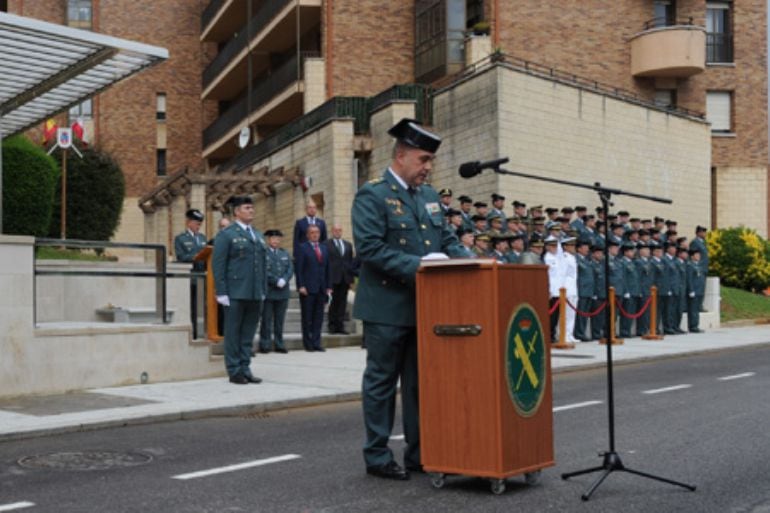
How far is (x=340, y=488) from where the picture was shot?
6.93 meters

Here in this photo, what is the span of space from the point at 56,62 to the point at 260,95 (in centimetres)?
3415

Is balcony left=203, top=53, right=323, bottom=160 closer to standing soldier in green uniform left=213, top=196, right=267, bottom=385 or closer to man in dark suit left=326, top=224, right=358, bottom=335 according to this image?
man in dark suit left=326, top=224, right=358, bottom=335

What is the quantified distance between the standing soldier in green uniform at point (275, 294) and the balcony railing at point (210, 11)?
3611 centimetres

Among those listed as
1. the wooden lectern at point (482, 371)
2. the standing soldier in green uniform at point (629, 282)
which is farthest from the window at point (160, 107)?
the wooden lectern at point (482, 371)

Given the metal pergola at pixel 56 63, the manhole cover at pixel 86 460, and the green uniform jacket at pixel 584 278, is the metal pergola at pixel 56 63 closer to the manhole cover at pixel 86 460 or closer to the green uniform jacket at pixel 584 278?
the manhole cover at pixel 86 460

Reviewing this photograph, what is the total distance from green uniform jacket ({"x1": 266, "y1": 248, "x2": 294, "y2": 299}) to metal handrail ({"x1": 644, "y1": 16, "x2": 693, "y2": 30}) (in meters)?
26.8

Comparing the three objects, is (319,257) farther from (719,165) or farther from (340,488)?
(719,165)

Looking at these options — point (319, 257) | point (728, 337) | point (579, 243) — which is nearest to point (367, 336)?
point (319, 257)

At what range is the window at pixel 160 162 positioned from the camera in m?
56.4

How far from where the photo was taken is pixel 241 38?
1976 inches

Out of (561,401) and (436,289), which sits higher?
(436,289)

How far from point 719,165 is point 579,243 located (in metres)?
22.7

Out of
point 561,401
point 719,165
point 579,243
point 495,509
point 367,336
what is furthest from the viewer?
point 719,165

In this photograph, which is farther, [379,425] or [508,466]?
[379,425]
